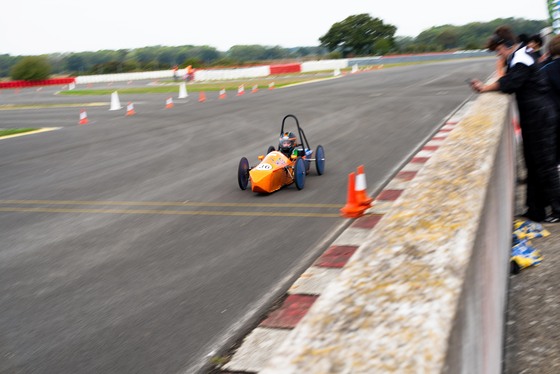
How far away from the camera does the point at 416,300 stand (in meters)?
2.16

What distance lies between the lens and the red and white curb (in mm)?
4324

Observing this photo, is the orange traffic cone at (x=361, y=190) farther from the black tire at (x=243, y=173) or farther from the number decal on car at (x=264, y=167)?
the black tire at (x=243, y=173)

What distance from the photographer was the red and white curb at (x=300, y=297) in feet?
14.2

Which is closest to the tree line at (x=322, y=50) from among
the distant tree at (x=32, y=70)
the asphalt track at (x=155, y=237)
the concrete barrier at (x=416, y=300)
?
the distant tree at (x=32, y=70)

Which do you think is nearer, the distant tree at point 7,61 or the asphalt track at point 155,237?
the asphalt track at point 155,237

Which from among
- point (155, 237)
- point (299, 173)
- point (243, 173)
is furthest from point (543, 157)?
point (243, 173)

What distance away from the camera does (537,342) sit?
13.8 feet

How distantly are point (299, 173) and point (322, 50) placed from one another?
4375 inches

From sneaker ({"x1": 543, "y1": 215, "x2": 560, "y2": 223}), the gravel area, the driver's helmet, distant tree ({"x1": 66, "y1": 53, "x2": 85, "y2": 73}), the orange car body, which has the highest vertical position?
distant tree ({"x1": 66, "y1": 53, "x2": 85, "y2": 73})

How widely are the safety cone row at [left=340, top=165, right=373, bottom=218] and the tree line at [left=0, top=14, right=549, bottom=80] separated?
2031 inches

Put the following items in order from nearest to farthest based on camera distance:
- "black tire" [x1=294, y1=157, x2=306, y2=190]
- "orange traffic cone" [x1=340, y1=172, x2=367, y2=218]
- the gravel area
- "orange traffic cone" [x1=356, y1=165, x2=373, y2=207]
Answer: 1. the gravel area
2. "orange traffic cone" [x1=340, y1=172, x2=367, y2=218]
3. "orange traffic cone" [x1=356, y1=165, x2=373, y2=207]
4. "black tire" [x1=294, y1=157, x2=306, y2=190]

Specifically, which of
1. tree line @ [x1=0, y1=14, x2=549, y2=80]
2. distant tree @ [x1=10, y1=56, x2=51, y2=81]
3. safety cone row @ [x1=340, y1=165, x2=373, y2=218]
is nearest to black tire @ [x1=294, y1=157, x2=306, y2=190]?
safety cone row @ [x1=340, y1=165, x2=373, y2=218]

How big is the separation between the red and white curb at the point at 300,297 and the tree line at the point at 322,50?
52330 mm

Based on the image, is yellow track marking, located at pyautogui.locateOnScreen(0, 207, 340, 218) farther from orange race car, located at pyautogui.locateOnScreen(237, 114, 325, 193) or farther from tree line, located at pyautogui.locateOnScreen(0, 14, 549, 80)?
tree line, located at pyautogui.locateOnScreen(0, 14, 549, 80)
